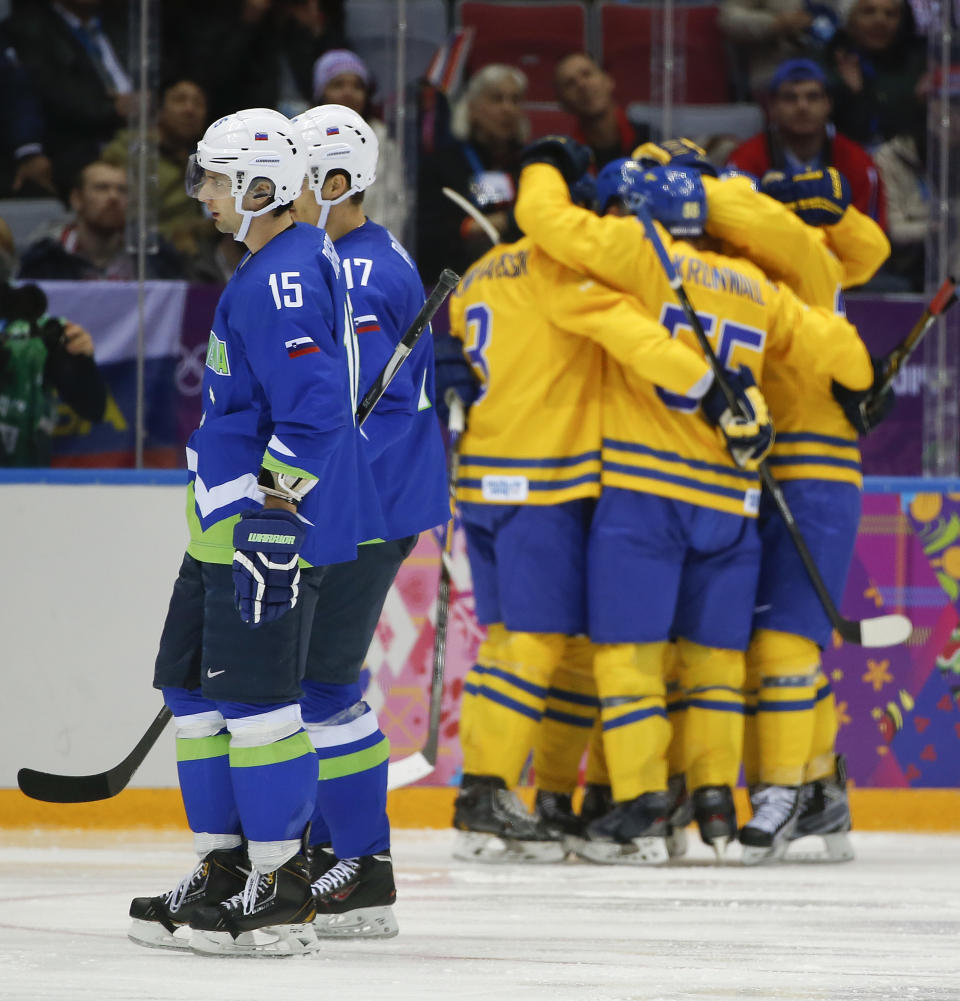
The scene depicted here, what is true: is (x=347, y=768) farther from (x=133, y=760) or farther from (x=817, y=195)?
(x=817, y=195)

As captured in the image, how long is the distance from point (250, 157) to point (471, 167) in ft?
9.69

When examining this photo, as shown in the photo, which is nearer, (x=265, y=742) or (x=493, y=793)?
(x=265, y=742)

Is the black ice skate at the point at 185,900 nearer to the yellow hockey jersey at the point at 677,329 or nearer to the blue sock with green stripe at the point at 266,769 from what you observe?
the blue sock with green stripe at the point at 266,769

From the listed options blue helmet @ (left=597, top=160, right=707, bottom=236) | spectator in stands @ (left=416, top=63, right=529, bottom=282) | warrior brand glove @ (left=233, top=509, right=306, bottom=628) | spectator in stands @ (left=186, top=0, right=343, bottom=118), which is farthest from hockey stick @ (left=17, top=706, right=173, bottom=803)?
spectator in stands @ (left=186, top=0, right=343, bottom=118)

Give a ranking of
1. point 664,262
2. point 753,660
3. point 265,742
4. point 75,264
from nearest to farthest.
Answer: point 265,742, point 664,262, point 753,660, point 75,264

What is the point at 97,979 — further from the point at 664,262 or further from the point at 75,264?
the point at 75,264

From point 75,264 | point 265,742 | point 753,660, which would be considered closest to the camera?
point 265,742

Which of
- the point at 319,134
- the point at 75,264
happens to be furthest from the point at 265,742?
the point at 75,264

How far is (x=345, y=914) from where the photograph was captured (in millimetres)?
2709

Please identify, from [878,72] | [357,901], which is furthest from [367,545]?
[878,72]

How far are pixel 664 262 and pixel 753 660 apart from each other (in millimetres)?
935

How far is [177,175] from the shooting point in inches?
200

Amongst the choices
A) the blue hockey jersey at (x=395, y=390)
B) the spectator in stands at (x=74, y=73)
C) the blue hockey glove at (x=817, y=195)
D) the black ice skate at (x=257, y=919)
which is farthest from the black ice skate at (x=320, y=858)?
the spectator in stands at (x=74, y=73)

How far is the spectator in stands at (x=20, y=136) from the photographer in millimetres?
5227
